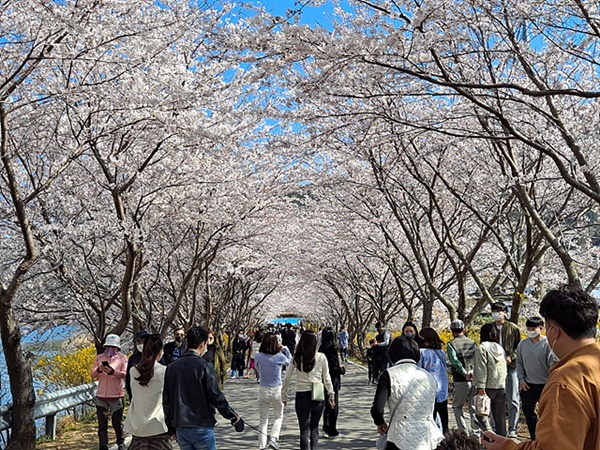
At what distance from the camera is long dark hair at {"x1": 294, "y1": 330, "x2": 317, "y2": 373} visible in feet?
24.6

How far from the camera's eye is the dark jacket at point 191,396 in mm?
5359

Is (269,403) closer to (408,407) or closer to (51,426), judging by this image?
(51,426)

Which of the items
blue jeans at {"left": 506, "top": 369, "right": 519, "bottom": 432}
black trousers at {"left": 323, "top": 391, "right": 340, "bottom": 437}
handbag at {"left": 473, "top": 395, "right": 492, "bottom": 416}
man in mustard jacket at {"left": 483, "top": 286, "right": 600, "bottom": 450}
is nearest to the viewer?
man in mustard jacket at {"left": 483, "top": 286, "right": 600, "bottom": 450}

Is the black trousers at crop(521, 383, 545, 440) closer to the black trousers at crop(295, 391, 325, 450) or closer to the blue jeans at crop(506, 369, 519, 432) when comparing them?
the blue jeans at crop(506, 369, 519, 432)

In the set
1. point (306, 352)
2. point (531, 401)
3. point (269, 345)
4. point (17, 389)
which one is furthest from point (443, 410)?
point (17, 389)

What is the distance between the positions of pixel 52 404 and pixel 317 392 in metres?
3.86

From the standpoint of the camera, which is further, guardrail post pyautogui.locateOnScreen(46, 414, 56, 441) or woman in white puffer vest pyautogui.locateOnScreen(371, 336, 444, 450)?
guardrail post pyautogui.locateOnScreen(46, 414, 56, 441)

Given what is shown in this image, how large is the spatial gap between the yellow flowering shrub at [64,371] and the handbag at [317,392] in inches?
304

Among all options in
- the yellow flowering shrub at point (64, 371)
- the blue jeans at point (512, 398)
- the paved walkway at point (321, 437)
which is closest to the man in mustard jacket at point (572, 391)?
the paved walkway at point (321, 437)

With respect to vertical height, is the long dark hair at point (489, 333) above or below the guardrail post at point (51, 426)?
above

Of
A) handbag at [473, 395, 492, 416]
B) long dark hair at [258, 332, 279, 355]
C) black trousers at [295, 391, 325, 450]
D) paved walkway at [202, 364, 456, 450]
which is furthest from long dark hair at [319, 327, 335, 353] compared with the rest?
handbag at [473, 395, 492, 416]

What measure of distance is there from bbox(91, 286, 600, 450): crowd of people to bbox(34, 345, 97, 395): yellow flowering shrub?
13.7 ft

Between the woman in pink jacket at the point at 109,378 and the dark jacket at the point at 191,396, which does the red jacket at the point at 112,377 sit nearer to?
the woman in pink jacket at the point at 109,378

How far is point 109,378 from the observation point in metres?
7.83
